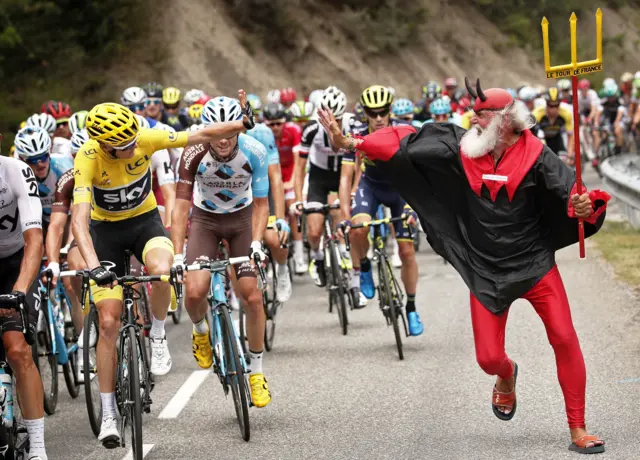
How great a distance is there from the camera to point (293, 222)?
1566cm

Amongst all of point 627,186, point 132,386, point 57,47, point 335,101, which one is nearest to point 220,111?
point 132,386

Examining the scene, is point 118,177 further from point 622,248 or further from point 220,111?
point 622,248

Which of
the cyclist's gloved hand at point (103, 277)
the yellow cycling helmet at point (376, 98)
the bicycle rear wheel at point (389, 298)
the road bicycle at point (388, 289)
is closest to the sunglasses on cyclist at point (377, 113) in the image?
the yellow cycling helmet at point (376, 98)

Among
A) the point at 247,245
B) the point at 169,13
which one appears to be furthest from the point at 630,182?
the point at 169,13

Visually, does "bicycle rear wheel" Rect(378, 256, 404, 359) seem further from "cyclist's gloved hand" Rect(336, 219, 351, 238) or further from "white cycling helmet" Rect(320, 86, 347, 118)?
"white cycling helmet" Rect(320, 86, 347, 118)

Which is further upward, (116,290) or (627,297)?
(116,290)

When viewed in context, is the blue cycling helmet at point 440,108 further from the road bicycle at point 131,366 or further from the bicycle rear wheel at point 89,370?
the road bicycle at point 131,366

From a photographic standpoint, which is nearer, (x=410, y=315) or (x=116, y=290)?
(x=116, y=290)

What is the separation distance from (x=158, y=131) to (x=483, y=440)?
3.00m

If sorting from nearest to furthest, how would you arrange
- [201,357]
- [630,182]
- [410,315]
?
1. [201,357]
2. [410,315]
3. [630,182]

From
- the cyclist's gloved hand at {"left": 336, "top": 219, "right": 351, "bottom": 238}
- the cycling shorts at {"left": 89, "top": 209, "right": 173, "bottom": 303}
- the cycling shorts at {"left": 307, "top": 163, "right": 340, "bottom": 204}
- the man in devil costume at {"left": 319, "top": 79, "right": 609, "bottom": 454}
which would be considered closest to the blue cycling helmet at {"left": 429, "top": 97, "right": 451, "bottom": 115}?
the cycling shorts at {"left": 307, "top": 163, "right": 340, "bottom": 204}

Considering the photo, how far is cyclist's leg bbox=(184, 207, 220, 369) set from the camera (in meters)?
8.77

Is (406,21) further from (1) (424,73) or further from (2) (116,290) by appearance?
(2) (116,290)

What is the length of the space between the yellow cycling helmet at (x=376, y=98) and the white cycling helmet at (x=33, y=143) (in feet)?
9.45
